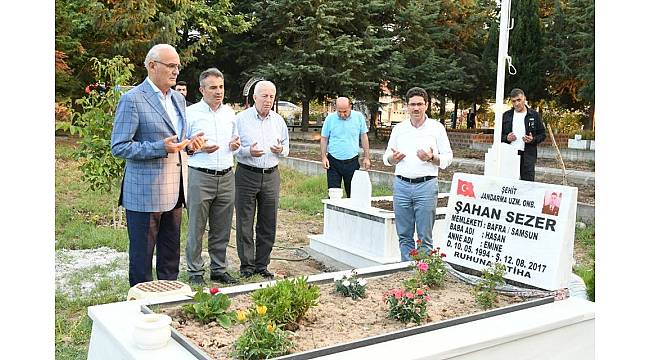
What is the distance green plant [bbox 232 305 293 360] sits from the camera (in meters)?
2.35

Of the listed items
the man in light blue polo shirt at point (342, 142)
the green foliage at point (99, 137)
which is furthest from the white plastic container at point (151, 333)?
the green foliage at point (99, 137)

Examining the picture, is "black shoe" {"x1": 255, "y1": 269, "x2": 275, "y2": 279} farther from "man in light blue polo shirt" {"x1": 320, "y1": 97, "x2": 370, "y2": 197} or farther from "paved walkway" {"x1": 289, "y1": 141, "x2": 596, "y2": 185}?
"paved walkway" {"x1": 289, "y1": 141, "x2": 596, "y2": 185}

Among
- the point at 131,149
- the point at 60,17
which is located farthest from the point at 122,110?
the point at 60,17

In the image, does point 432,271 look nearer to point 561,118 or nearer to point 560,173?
point 560,173

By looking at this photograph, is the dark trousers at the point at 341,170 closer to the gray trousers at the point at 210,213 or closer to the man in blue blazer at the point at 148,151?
the gray trousers at the point at 210,213

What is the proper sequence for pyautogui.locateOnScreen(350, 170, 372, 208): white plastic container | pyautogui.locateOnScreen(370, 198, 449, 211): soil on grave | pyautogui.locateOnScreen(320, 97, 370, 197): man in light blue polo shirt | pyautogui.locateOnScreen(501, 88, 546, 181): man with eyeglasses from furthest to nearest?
pyautogui.locateOnScreen(320, 97, 370, 197): man in light blue polo shirt < pyautogui.locateOnScreen(501, 88, 546, 181): man with eyeglasses < pyautogui.locateOnScreen(370, 198, 449, 211): soil on grave < pyautogui.locateOnScreen(350, 170, 372, 208): white plastic container

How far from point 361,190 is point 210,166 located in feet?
5.81

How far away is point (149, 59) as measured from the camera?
12.6 ft

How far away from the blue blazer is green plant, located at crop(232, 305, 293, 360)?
1.59m

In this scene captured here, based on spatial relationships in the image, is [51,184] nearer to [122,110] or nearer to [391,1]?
[122,110]

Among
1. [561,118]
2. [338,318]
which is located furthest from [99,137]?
[561,118]

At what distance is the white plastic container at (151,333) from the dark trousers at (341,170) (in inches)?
182

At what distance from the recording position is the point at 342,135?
6840 millimetres

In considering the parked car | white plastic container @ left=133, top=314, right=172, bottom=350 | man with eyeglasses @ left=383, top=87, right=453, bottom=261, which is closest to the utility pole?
man with eyeglasses @ left=383, top=87, right=453, bottom=261
